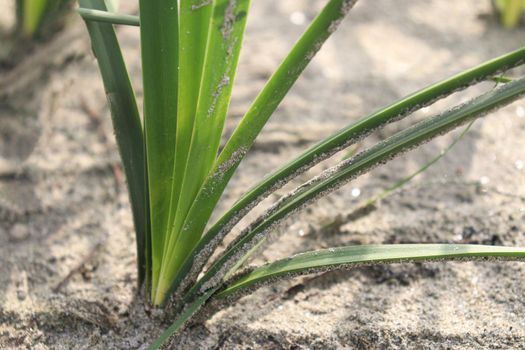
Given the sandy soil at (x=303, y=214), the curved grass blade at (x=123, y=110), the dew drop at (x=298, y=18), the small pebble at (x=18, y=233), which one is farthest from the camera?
the dew drop at (x=298, y=18)

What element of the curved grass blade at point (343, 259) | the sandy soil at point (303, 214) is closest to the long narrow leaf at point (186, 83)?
the curved grass blade at point (343, 259)

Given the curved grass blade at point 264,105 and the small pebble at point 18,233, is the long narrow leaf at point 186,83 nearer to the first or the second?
the curved grass blade at point 264,105

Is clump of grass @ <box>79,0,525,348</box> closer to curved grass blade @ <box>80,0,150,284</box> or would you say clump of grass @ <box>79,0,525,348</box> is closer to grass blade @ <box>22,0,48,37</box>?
curved grass blade @ <box>80,0,150,284</box>

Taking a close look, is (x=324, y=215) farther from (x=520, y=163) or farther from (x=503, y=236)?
(x=520, y=163)

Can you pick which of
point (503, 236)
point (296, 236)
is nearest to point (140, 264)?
point (296, 236)

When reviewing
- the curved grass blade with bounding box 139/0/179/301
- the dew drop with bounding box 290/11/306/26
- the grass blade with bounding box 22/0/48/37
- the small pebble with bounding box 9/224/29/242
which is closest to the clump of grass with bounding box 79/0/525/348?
the curved grass blade with bounding box 139/0/179/301

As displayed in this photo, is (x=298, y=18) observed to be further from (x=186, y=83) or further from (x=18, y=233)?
(x=186, y=83)
